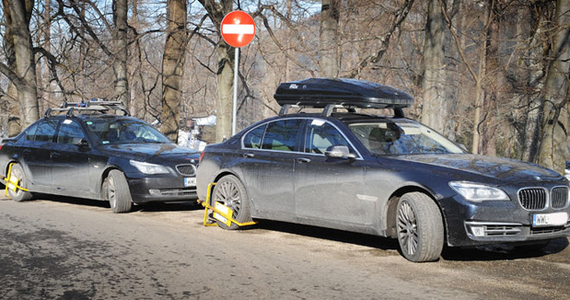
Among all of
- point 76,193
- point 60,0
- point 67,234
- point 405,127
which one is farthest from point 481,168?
point 60,0

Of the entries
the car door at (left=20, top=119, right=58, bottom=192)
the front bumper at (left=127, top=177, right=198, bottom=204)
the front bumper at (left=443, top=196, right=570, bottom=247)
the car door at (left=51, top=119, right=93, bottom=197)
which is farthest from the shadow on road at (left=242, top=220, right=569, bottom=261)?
the car door at (left=20, top=119, right=58, bottom=192)

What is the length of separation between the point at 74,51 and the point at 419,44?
12688mm

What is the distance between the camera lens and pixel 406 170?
7.32m

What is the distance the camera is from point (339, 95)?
8773mm

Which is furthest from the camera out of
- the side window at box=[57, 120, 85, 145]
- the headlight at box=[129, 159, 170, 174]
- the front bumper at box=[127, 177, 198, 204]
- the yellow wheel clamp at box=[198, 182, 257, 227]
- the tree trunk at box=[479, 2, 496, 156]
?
the tree trunk at box=[479, 2, 496, 156]

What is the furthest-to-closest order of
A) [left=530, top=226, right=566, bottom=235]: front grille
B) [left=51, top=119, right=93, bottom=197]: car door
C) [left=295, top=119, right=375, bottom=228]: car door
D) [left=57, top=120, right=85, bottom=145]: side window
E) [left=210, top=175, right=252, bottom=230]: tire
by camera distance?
[left=57, top=120, right=85, bottom=145]: side window
[left=51, top=119, right=93, bottom=197]: car door
[left=210, top=175, right=252, bottom=230]: tire
[left=295, top=119, right=375, bottom=228]: car door
[left=530, top=226, right=566, bottom=235]: front grille

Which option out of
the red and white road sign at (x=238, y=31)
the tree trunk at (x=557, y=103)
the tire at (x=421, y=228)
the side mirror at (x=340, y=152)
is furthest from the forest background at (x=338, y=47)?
the tire at (x=421, y=228)

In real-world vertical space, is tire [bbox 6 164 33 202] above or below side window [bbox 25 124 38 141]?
below

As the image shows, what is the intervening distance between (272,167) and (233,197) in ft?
2.85

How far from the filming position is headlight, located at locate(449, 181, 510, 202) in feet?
22.2

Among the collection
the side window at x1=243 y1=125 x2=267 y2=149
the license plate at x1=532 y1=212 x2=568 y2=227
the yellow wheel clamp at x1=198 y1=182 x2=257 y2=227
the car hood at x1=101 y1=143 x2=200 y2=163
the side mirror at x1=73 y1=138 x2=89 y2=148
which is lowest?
the yellow wheel clamp at x1=198 y1=182 x2=257 y2=227

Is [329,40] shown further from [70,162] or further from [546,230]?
[546,230]

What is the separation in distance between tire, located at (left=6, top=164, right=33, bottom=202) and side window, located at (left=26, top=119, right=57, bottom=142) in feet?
1.99

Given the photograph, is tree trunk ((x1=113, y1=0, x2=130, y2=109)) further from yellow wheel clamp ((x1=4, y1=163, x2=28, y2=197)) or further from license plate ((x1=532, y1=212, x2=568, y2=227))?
license plate ((x1=532, y1=212, x2=568, y2=227))
